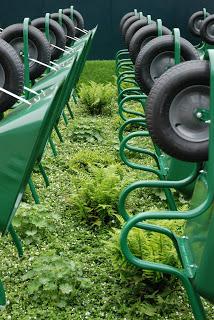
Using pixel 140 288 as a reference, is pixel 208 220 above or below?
above

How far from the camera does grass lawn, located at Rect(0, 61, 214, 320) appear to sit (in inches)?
129

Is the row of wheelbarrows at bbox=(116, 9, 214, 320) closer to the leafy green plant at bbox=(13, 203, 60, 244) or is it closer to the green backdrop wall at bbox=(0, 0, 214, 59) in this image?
the leafy green plant at bbox=(13, 203, 60, 244)

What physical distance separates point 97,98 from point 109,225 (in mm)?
4083

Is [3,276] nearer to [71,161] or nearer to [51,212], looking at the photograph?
[51,212]

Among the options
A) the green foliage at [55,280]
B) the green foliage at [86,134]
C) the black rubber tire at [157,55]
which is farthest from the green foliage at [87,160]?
the green foliage at [55,280]

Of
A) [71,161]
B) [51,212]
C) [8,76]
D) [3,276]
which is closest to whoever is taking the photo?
[3,276]

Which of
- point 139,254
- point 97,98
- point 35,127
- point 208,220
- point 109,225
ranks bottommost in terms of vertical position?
point 97,98

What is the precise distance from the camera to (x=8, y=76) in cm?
426

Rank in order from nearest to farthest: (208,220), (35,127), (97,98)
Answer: (208,220) → (35,127) → (97,98)

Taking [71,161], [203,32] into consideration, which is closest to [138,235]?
[71,161]

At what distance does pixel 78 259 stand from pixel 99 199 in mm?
757

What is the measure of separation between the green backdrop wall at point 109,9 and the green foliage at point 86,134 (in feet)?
23.8

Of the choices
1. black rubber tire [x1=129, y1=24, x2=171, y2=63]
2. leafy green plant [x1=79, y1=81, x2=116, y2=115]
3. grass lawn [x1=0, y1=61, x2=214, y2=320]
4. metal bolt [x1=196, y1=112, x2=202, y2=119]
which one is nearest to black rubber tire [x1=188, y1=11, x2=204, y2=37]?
leafy green plant [x1=79, y1=81, x2=116, y2=115]

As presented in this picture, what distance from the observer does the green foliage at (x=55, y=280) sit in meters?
3.33
